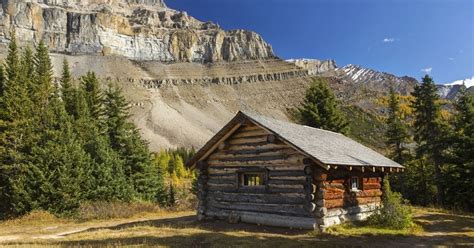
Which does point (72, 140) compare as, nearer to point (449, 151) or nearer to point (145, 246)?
point (145, 246)

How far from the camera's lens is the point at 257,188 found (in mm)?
19109

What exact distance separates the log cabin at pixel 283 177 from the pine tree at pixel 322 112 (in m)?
17.3

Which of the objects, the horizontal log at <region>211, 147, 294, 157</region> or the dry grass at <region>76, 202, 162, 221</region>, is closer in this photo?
the horizontal log at <region>211, 147, 294, 157</region>

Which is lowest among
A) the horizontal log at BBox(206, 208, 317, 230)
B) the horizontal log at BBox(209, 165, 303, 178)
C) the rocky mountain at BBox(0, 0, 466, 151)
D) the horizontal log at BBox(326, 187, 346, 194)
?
the horizontal log at BBox(206, 208, 317, 230)

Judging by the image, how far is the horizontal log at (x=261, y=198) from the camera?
57.4ft

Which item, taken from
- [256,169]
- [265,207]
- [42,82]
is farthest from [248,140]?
[42,82]

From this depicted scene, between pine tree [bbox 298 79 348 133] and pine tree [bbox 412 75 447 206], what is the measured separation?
24.2 ft

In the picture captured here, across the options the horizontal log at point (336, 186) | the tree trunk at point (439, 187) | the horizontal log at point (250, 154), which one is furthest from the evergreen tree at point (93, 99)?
the tree trunk at point (439, 187)

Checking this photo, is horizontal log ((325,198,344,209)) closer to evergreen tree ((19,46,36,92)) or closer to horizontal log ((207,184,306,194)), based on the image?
horizontal log ((207,184,306,194))

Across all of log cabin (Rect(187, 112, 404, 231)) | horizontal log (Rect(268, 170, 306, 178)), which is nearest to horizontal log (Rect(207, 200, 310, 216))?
log cabin (Rect(187, 112, 404, 231))

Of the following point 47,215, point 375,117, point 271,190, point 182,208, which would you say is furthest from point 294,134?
point 375,117

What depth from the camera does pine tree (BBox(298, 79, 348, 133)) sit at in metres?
39.7

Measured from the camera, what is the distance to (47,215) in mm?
25266

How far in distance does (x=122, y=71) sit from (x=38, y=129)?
150m
